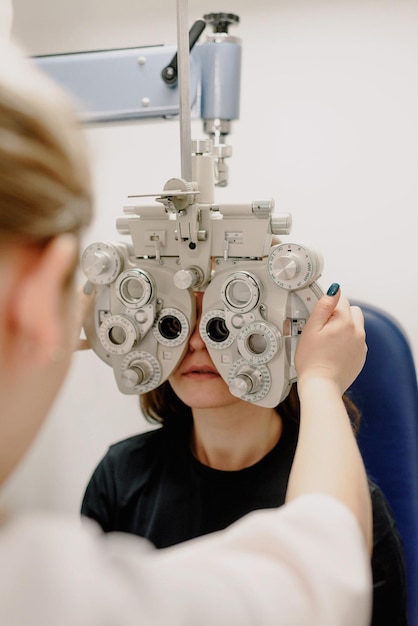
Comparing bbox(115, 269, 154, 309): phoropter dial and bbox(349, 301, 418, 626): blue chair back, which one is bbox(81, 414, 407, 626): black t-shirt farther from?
bbox(115, 269, 154, 309): phoropter dial

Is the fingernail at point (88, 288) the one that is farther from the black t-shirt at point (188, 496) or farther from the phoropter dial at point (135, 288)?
the black t-shirt at point (188, 496)

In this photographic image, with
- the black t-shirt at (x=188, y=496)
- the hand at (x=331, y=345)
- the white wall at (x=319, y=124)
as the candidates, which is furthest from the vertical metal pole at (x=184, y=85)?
the white wall at (x=319, y=124)

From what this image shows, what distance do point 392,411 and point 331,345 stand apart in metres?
0.62

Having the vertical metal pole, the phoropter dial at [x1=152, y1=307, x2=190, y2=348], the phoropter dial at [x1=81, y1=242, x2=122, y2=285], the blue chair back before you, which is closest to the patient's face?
the phoropter dial at [x1=152, y1=307, x2=190, y2=348]

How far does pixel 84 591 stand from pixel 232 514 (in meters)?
0.72

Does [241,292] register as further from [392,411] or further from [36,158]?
[392,411]

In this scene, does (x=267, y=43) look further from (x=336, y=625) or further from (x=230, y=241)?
(x=336, y=625)

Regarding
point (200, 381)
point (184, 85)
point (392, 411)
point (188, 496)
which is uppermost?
point (184, 85)

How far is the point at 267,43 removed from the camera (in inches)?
70.1

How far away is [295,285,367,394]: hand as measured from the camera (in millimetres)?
852

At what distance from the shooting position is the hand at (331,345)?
85cm

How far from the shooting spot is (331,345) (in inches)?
34.1

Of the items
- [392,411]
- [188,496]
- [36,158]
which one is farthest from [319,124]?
[36,158]

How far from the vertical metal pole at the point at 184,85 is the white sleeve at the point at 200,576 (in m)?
0.53
